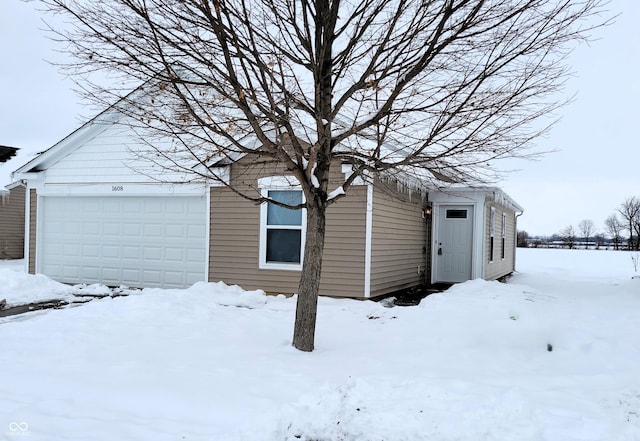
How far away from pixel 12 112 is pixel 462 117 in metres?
23.6

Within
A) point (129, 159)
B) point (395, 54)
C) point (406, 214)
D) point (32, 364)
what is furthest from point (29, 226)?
point (395, 54)

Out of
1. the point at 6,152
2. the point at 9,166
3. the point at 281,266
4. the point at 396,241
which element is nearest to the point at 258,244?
the point at 281,266

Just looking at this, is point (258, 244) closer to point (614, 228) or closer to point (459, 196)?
point (459, 196)

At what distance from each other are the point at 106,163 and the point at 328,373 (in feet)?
28.1

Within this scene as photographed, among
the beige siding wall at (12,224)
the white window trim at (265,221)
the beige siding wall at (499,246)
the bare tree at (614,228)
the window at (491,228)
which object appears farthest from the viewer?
the bare tree at (614,228)

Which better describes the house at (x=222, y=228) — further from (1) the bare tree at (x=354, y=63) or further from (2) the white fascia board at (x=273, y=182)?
(1) the bare tree at (x=354, y=63)

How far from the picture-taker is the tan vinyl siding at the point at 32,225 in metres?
11.9

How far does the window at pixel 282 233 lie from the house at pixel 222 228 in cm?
2

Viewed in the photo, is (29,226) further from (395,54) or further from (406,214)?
(395,54)

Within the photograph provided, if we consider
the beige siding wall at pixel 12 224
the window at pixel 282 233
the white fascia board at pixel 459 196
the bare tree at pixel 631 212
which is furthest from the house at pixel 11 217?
the bare tree at pixel 631 212

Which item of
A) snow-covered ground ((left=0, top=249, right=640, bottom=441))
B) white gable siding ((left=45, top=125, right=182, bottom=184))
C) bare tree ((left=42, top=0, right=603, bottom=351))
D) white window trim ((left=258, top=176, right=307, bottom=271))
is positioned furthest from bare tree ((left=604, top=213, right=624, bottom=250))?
bare tree ((left=42, top=0, right=603, bottom=351))

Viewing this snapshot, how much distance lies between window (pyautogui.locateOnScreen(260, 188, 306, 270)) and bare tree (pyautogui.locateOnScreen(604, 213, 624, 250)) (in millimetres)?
44149

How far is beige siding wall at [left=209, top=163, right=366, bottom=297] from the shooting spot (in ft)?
31.1

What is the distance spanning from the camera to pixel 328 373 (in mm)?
4820
